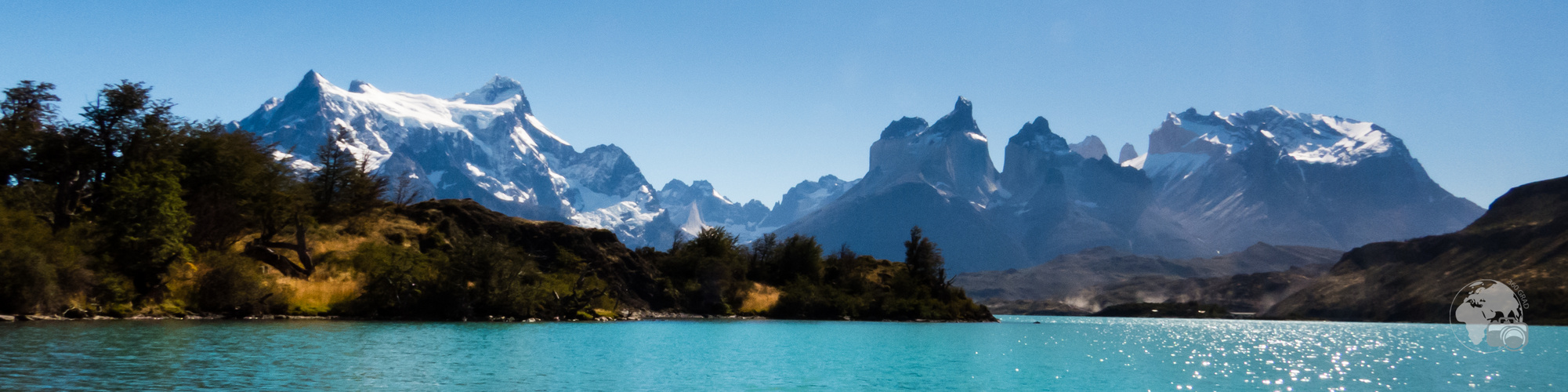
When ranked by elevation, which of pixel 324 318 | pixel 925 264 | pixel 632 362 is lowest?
pixel 632 362

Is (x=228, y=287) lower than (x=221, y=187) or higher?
lower

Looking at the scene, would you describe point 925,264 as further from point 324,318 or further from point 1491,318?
point 324,318

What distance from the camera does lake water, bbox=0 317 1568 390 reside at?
85.2 ft

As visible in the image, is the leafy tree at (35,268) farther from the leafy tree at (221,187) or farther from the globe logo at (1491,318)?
the globe logo at (1491,318)

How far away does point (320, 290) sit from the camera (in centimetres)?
6738

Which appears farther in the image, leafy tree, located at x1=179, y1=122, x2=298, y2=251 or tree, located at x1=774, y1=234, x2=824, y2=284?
tree, located at x1=774, y1=234, x2=824, y2=284

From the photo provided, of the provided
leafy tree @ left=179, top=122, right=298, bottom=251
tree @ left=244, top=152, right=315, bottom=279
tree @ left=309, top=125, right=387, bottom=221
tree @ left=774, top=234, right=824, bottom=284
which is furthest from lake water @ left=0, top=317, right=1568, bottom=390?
tree @ left=774, top=234, right=824, bottom=284

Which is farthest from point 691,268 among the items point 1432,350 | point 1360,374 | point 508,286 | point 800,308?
point 1360,374

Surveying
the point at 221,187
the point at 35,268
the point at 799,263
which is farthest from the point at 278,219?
the point at 799,263

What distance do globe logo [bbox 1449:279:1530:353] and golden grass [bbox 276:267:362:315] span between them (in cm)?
7669

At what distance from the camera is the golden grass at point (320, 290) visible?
64438 mm

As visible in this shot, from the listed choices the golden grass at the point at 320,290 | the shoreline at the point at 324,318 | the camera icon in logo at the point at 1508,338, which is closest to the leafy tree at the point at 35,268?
the shoreline at the point at 324,318

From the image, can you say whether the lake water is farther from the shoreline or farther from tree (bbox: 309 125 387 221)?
tree (bbox: 309 125 387 221)

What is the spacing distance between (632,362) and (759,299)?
79.0m
